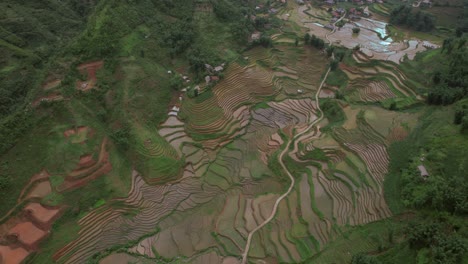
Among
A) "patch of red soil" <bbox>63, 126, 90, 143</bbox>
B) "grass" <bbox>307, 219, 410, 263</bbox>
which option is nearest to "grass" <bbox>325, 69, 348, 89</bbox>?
"grass" <bbox>307, 219, 410, 263</bbox>

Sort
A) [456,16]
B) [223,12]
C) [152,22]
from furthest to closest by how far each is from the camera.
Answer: [456,16]
[223,12]
[152,22]

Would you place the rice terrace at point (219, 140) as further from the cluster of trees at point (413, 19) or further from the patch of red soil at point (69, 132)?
the cluster of trees at point (413, 19)

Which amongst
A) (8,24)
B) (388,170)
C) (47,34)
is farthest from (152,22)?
(388,170)

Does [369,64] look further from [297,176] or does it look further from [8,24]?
[8,24]

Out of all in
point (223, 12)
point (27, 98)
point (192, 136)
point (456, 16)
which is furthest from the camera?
point (456, 16)

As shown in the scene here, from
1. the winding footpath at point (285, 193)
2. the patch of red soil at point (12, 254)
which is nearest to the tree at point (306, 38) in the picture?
the winding footpath at point (285, 193)

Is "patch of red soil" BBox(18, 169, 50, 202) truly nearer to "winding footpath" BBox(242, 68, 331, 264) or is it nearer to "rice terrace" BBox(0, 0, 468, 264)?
"rice terrace" BBox(0, 0, 468, 264)
